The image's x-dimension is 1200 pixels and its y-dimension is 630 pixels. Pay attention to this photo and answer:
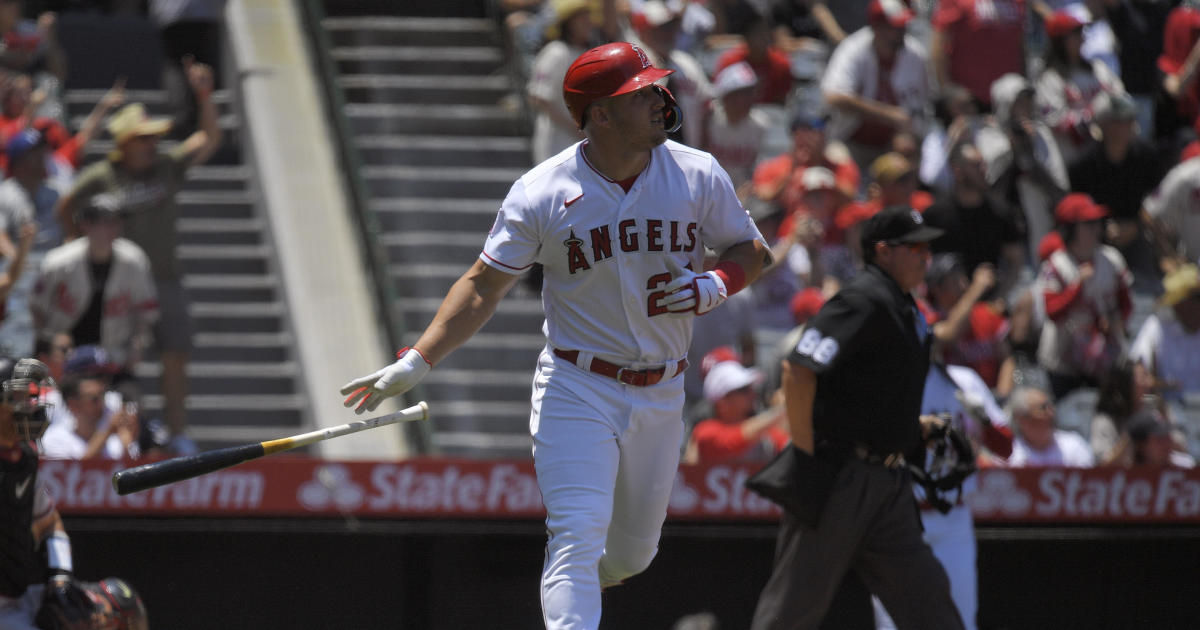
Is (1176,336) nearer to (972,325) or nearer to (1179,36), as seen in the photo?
(972,325)

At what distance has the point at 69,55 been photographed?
11.5 m

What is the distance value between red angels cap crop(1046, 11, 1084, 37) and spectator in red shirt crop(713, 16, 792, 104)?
5.86 feet

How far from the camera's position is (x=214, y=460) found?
481 centimetres

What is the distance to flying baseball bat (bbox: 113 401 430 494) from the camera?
4.69 meters

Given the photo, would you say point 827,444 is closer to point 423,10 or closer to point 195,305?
point 195,305

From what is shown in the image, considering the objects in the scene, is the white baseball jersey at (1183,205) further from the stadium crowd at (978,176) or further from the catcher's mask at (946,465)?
the catcher's mask at (946,465)

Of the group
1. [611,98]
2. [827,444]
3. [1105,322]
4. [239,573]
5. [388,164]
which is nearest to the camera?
[611,98]

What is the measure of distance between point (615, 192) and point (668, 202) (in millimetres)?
166

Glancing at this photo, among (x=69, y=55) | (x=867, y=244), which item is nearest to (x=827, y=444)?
(x=867, y=244)

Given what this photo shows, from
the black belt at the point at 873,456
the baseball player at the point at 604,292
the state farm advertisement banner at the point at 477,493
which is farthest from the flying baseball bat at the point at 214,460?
the state farm advertisement banner at the point at 477,493

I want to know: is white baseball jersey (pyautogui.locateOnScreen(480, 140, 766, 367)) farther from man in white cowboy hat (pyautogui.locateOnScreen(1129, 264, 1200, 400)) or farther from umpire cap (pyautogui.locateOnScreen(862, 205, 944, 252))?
man in white cowboy hat (pyautogui.locateOnScreen(1129, 264, 1200, 400))

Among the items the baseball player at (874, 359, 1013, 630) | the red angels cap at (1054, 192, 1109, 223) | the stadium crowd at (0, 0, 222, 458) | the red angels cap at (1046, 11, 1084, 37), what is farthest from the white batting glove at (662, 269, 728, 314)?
the red angels cap at (1046, 11, 1084, 37)

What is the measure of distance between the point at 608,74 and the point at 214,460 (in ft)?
5.48

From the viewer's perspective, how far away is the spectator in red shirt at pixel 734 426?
25.3ft
